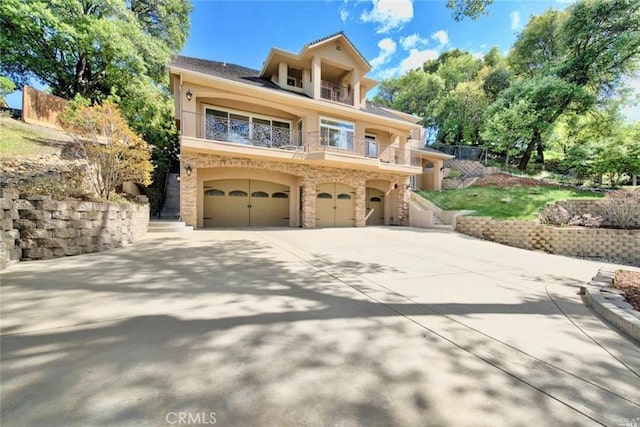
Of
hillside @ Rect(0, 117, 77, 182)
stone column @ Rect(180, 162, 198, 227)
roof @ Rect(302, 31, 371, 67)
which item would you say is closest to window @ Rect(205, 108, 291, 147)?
stone column @ Rect(180, 162, 198, 227)

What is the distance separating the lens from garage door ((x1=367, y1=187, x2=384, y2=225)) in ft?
53.9

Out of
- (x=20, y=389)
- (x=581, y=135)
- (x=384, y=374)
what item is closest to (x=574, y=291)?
(x=384, y=374)

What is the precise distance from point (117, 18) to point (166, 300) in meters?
20.9

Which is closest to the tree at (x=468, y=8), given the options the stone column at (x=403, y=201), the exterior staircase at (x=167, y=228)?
the stone column at (x=403, y=201)

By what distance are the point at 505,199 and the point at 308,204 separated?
437 inches

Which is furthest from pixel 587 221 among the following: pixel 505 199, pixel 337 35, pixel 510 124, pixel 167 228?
pixel 167 228

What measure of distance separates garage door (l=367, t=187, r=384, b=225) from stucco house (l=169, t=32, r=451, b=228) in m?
0.07

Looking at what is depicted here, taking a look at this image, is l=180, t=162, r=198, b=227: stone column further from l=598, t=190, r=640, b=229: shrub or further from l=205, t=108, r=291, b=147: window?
l=598, t=190, r=640, b=229: shrub

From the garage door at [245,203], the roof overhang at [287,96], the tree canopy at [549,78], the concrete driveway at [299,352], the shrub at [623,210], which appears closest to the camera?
the concrete driveway at [299,352]

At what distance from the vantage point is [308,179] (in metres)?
13.4

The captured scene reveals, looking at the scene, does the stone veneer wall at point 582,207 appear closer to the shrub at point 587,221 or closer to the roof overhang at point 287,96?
the shrub at point 587,221

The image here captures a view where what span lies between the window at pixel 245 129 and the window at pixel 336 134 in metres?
1.90

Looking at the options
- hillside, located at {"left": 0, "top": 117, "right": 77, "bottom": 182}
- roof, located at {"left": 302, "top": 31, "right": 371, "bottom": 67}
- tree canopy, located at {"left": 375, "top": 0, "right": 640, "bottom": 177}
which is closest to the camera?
hillside, located at {"left": 0, "top": 117, "right": 77, "bottom": 182}

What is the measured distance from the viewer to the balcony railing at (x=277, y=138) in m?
11.1
